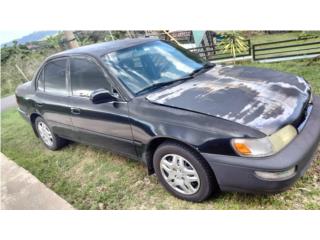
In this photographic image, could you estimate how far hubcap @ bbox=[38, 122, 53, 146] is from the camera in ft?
16.4

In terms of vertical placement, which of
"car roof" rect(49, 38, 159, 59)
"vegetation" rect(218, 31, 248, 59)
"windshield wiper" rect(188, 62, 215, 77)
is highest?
"car roof" rect(49, 38, 159, 59)

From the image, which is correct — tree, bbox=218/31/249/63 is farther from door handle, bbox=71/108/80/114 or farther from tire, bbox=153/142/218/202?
tire, bbox=153/142/218/202

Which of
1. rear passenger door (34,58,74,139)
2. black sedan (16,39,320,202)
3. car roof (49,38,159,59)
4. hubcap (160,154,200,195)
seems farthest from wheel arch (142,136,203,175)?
rear passenger door (34,58,74,139)

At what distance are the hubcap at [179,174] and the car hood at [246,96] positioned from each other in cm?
49

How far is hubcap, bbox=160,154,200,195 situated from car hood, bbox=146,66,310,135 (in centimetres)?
49

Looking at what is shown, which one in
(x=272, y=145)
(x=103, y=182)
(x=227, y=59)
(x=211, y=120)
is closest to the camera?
(x=272, y=145)

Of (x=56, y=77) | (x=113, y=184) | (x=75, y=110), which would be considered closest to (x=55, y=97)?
(x=56, y=77)

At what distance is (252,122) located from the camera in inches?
102

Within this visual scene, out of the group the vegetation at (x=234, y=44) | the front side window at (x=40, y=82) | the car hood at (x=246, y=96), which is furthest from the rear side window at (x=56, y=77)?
the vegetation at (x=234, y=44)

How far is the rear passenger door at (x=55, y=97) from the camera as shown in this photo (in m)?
4.17

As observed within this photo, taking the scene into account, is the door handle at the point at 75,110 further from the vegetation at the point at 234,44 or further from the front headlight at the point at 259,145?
the vegetation at the point at 234,44

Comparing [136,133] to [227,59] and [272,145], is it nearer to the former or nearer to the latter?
[272,145]
